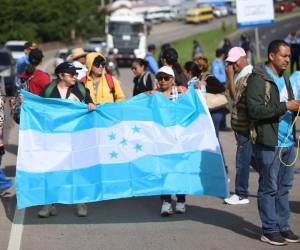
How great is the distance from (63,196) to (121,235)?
3.05 feet

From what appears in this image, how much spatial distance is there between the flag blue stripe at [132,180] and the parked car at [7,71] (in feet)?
56.1

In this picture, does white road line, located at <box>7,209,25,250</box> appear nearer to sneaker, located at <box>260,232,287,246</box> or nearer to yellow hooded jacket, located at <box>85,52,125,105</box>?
yellow hooded jacket, located at <box>85,52,125,105</box>

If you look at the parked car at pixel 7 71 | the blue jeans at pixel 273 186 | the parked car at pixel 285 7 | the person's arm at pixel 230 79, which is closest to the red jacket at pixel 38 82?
the person's arm at pixel 230 79

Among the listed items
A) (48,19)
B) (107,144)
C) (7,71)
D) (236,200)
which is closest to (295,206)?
(236,200)

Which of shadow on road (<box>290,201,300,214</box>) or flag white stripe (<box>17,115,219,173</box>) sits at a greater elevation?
flag white stripe (<box>17,115,219,173</box>)

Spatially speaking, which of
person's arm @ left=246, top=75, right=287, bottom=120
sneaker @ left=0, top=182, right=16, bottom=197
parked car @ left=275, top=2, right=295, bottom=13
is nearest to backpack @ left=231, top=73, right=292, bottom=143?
person's arm @ left=246, top=75, right=287, bottom=120

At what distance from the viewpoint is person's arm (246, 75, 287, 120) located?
7172 mm

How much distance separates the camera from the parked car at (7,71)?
2592 centimetres

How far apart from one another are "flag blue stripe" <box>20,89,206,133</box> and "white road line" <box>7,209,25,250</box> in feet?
3.43

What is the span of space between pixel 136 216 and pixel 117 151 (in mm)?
805

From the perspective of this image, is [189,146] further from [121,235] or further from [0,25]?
[0,25]

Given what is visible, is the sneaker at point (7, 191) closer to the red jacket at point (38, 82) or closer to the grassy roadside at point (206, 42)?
the red jacket at point (38, 82)

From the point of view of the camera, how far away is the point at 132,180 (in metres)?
8.81

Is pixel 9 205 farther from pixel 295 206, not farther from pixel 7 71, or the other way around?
pixel 7 71
